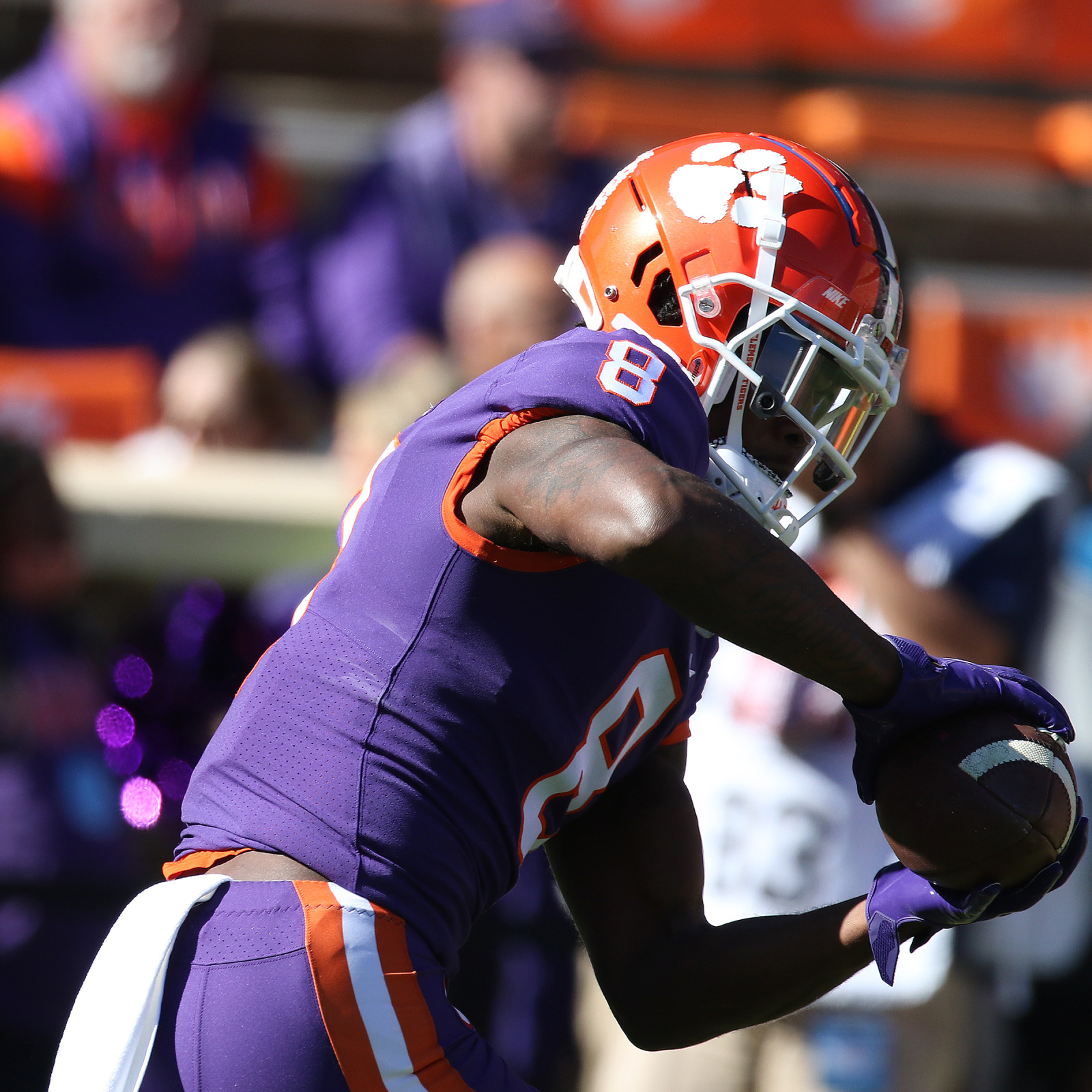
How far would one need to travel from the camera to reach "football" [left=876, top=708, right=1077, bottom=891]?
1734 mm

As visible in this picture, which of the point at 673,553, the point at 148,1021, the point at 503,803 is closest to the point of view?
the point at 673,553

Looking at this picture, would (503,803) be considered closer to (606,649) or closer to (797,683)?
(606,649)

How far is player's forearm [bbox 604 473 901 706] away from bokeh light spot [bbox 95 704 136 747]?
2.35 meters

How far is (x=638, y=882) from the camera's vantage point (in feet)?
7.00

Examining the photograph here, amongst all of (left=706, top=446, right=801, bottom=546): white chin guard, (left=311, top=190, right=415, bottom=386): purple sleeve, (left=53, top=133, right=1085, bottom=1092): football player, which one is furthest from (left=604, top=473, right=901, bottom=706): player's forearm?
(left=311, top=190, right=415, bottom=386): purple sleeve

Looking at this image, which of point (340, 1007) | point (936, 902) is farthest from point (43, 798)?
point (936, 902)

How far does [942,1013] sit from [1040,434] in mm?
2922

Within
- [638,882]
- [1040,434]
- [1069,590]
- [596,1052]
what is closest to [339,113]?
[1040,434]

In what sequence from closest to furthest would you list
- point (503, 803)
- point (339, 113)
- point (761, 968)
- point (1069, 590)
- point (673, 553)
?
point (673, 553), point (503, 803), point (761, 968), point (1069, 590), point (339, 113)

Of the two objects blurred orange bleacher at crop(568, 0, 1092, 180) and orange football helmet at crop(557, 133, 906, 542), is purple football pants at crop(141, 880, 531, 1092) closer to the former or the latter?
orange football helmet at crop(557, 133, 906, 542)

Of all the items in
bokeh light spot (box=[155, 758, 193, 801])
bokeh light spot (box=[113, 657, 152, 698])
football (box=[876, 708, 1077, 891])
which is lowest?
bokeh light spot (box=[155, 758, 193, 801])

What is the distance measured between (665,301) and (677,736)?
2.03 ft

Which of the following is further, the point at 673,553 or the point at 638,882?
the point at 638,882

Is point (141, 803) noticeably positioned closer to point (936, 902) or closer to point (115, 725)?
point (115, 725)
